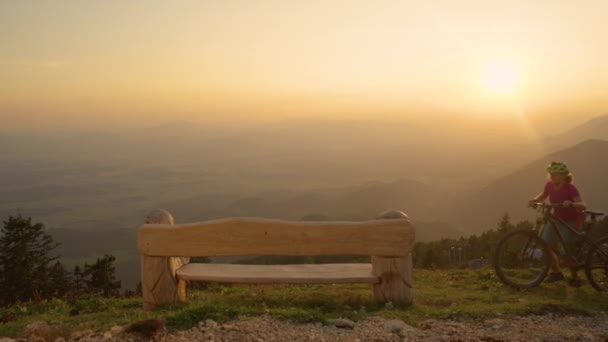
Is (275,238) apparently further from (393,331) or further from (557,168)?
(557,168)

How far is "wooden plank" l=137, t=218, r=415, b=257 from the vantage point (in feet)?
19.9

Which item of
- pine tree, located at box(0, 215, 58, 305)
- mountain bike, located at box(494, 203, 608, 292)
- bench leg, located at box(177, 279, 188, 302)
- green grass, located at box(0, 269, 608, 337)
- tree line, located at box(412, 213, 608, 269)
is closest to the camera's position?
green grass, located at box(0, 269, 608, 337)

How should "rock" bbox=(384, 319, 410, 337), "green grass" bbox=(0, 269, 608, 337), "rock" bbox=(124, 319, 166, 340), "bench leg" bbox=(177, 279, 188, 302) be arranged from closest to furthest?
"rock" bbox=(124, 319, 166, 340) → "rock" bbox=(384, 319, 410, 337) → "green grass" bbox=(0, 269, 608, 337) → "bench leg" bbox=(177, 279, 188, 302)

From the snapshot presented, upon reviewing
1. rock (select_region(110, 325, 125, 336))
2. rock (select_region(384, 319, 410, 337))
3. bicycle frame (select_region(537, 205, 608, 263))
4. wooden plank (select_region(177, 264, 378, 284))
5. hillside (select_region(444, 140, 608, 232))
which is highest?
hillside (select_region(444, 140, 608, 232))

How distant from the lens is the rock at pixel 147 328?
478 centimetres

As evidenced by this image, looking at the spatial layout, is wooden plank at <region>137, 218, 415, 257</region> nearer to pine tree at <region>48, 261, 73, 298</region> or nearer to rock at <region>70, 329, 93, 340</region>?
rock at <region>70, 329, 93, 340</region>

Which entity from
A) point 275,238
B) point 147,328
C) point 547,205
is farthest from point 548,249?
point 147,328

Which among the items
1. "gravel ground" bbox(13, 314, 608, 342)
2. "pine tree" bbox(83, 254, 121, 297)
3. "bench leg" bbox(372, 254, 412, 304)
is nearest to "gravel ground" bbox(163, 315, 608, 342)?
"gravel ground" bbox(13, 314, 608, 342)

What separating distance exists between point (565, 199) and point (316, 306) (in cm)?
418

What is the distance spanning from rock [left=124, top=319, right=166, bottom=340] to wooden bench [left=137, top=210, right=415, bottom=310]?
1.19 m

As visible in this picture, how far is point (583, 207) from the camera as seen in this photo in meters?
7.52

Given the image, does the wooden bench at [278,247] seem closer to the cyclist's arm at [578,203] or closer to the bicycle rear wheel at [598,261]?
the cyclist's arm at [578,203]

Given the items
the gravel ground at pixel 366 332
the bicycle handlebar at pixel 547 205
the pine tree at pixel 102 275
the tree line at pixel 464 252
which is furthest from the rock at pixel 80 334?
the tree line at pixel 464 252

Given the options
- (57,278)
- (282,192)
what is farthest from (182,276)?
(282,192)
